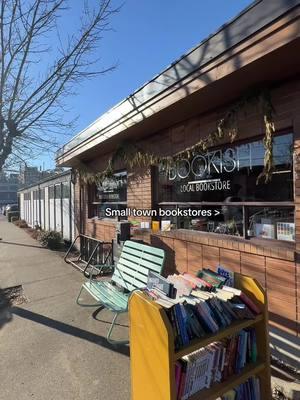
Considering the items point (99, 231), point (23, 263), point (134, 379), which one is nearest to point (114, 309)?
point (134, 379)

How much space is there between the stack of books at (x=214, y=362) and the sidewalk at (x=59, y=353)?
0.91 metres

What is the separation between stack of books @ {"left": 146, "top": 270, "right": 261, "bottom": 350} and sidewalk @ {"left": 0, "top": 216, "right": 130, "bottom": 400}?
3.66ft

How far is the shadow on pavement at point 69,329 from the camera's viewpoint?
3566 mm

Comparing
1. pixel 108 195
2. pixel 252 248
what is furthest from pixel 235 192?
pixel 108 195

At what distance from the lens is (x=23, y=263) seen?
28.2 feet

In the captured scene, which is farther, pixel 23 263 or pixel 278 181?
pixel 23 263

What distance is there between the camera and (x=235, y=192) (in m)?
4.12

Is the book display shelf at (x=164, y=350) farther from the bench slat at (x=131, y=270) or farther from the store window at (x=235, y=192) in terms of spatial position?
the bench slat at (x=131, y=270)

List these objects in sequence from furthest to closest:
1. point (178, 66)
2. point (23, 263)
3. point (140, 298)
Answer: point (23, 263), point (178, 66), point (140, 298)

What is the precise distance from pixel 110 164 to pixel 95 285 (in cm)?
298

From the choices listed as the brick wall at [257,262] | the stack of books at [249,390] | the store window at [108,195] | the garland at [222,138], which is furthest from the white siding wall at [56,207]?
the stack of books at [249,390]

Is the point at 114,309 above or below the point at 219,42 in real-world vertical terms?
below

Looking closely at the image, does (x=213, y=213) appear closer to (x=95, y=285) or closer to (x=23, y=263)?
(x=95, y=285)

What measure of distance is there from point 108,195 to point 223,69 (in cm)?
500
